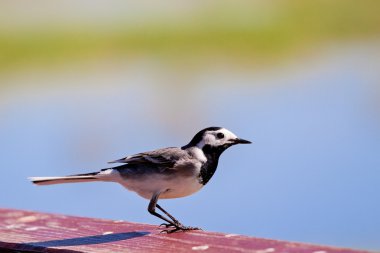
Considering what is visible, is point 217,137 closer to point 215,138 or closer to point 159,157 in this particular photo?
point 215,138

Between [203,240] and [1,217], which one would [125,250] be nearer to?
[203,240]

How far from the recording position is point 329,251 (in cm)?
258

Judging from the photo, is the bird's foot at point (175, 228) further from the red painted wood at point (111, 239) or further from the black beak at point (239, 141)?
the black beak at point (239, 141)

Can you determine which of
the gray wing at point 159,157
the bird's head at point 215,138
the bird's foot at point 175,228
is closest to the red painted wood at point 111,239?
the bird's foot at point 175,228

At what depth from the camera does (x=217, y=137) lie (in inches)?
140

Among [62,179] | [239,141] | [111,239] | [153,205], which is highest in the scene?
[239,141]

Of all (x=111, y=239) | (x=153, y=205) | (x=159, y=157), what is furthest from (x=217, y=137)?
(x=111, y=239)

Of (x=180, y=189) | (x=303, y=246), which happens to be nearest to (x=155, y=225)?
(x=180, y=189)

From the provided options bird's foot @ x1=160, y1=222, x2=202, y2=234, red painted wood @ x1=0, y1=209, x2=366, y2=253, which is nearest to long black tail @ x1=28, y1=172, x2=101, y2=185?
red painted wood @ x1=0, y1=209, x2=366, y2=253

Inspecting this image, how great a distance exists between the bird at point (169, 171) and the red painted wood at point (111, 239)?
159mm

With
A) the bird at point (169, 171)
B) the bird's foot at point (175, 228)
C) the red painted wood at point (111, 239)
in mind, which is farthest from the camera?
the bird at point (169, 171)

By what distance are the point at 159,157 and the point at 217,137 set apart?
0.80 ft

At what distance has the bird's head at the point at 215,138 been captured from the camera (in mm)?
3535

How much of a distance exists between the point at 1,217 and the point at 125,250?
1.05m
